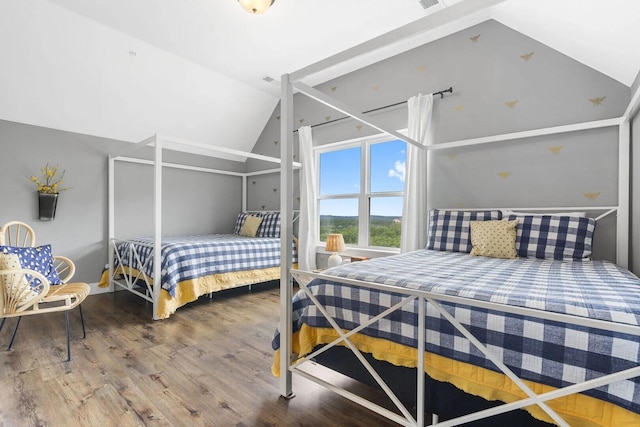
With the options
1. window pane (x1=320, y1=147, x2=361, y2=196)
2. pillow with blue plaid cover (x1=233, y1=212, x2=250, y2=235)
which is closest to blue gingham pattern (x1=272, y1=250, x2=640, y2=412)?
window pane (x1=320, y1=147, x2=361, y2=196)

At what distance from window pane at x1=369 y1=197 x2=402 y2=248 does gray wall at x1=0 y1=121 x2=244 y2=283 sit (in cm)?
258

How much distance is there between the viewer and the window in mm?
3824

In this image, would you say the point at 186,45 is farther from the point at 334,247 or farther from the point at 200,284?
the point at 334,247

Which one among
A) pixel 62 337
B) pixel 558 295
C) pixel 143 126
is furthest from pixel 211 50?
pixel 558 295

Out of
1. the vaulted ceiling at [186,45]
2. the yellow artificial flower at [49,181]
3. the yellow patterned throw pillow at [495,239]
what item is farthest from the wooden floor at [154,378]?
the vaulted ceiling at [186,45]

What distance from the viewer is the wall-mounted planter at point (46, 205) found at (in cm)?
340

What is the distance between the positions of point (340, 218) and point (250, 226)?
1315 mm

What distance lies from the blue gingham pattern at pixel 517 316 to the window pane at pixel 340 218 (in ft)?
7.49

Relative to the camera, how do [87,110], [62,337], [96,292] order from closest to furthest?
[62,337]
[87,110]
[96,292]

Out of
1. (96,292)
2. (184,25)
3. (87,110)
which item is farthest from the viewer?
(96,292)

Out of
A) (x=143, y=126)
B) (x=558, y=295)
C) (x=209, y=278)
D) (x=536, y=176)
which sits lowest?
(x=209, y=278)

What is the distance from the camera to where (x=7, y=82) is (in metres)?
3.05

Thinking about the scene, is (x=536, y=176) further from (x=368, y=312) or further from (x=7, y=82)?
(x=7, y=82)

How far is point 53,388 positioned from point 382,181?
3363mm
